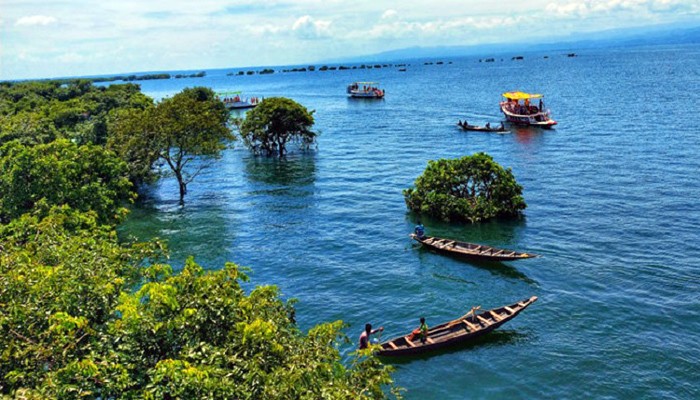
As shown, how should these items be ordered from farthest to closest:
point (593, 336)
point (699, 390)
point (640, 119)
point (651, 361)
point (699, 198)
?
point (640, 119) < point (699, 198) < point (593, 336) < point (651, 361) < point (699, 390)

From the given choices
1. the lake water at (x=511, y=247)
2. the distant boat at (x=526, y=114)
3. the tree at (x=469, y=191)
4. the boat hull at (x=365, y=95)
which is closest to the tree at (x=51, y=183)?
the lake water at (x=511, y=247)

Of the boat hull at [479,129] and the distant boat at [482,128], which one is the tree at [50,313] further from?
the distant boat at [482,128]

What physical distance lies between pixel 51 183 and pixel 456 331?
25018 mm

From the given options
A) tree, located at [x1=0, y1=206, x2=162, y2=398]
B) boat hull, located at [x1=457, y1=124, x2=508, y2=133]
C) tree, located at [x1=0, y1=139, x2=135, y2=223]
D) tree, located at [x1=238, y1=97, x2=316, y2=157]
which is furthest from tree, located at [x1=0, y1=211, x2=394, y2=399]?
boat hull, located at [x1=457, y1=124, x2=508, y2=133]

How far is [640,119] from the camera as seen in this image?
79.8 m

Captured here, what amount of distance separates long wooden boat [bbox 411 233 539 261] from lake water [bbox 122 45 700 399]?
2.31ft

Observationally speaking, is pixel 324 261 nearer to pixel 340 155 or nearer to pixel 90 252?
pixel 90 252

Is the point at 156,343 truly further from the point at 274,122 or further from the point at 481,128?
Result: the point at 481,128

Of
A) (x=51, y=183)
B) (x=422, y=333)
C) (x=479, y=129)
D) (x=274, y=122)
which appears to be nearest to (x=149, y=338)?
(x=422, y=333)

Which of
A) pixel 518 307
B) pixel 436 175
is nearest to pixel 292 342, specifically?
pixel 518 307

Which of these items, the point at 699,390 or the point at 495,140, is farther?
the point at 495,140

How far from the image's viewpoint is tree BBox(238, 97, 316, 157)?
67000mm

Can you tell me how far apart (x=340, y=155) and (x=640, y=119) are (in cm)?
4589

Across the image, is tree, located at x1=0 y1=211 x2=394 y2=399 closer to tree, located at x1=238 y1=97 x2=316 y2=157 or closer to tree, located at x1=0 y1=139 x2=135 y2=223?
tree, located at x1=0 y1=139 x2=135 y2=223
